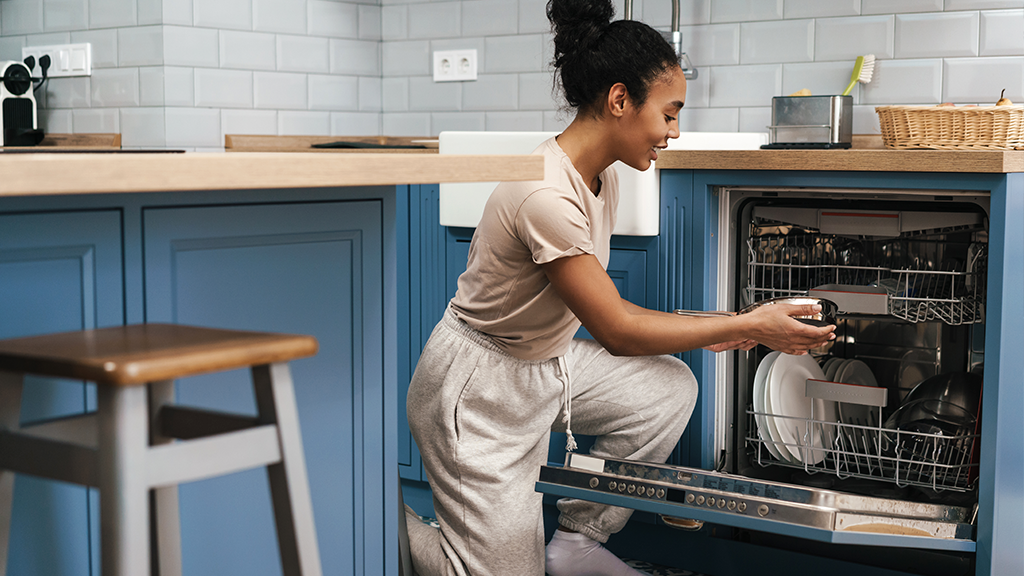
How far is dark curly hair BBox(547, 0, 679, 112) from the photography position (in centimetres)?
175

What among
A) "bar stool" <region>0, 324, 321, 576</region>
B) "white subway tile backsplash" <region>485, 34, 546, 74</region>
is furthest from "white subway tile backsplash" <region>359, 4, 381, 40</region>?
"bar stool" <region>0, 324, 321, 576</region>

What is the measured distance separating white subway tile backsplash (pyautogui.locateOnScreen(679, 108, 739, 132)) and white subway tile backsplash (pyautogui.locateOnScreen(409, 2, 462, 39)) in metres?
0.93

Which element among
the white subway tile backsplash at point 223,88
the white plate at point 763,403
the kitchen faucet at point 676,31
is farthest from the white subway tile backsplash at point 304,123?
the white plate at point 763,403

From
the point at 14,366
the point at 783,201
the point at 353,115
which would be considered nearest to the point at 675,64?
the point at 783,201

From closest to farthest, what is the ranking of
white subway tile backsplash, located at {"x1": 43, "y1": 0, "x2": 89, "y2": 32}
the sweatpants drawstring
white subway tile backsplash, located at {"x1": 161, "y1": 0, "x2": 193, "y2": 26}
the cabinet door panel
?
1. the cabinet door panel
2. the sweatpants drawstring
3. white subway tile backsplash, located at {"x1": 161, "y1": 0, "x2": 193, "y2": 26}
4. white subway tile backsplash, located at {"x1": 43, "y1": 0, "x2": 89, "y2": 32}

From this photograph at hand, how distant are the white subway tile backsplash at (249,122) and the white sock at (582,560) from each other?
1819mm

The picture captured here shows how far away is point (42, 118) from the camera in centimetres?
339

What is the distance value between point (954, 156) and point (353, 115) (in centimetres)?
230

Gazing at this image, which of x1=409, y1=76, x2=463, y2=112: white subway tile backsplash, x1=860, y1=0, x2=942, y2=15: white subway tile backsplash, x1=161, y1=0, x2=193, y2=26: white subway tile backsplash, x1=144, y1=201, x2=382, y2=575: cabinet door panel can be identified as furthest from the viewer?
x1=409, y1=76, x2=463, y2=112: white subway tile backsplash

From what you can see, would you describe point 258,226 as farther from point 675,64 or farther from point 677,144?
point 677,144

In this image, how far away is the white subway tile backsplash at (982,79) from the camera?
94.0 inches

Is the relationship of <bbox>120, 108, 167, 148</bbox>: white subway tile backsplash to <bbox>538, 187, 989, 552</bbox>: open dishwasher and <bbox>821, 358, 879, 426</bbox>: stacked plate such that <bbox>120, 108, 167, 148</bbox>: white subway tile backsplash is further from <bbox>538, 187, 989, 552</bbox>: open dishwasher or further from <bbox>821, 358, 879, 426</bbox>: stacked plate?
<bbox>821, 358, 879, 426</bbox>: stacked plate

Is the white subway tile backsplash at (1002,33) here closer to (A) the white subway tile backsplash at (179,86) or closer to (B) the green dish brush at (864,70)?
(B) the green dish brush at (864,70)

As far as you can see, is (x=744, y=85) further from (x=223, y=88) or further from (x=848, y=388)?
Result: (x=223, y=88)
